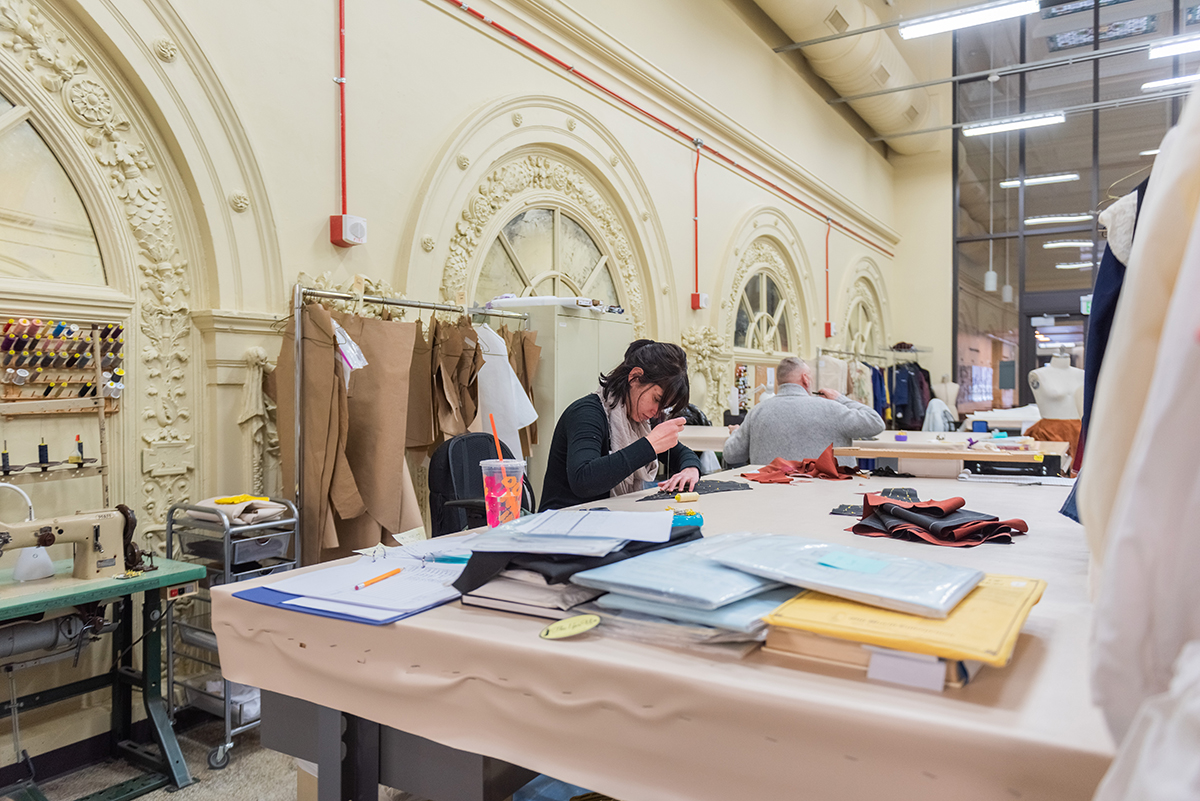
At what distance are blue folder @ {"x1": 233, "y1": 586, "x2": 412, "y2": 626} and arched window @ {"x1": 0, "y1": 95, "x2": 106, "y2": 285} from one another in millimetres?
2107

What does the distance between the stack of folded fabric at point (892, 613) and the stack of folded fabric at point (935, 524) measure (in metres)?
0.57

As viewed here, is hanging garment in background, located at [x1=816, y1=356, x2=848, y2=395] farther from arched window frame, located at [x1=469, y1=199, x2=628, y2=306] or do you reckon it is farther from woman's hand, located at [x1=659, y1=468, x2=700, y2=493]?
woman's hand, located at [x1=659, y1=468, x2=700, y2=493]

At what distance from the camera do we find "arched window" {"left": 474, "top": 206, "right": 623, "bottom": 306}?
489 cm

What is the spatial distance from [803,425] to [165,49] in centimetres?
322

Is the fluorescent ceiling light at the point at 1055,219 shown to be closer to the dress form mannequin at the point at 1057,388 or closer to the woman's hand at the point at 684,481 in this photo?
the dress form mannequin at the point at 1057,388

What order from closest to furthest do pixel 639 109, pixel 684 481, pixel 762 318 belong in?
pixel 684 481
pixel 639 109
pixel 762 318

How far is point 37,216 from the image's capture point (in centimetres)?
281

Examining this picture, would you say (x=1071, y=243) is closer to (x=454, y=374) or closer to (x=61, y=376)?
(x=454, y=374)

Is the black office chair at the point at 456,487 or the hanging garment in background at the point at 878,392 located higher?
the hanging garment in background at the point at 878,392

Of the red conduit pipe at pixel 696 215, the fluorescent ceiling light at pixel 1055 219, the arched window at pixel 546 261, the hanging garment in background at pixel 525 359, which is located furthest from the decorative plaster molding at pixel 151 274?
the fluorescent ceiling light at pixel 1055 219

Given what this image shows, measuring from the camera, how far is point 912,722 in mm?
803

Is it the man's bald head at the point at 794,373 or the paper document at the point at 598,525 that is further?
the man's bald head at the point at 794,373

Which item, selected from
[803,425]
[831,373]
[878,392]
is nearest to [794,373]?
[803,425]

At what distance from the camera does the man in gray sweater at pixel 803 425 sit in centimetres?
402
